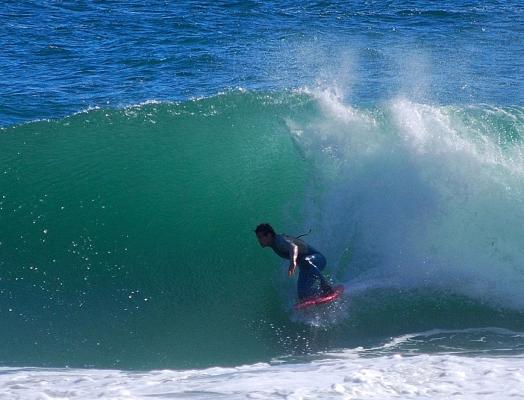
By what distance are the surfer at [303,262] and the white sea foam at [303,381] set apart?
1.14m

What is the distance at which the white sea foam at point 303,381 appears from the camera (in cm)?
645

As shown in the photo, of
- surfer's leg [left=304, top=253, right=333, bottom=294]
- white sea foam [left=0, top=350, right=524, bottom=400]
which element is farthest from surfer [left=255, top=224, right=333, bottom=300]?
white sea foam [left=0, top=350, right=524, bottom=400]

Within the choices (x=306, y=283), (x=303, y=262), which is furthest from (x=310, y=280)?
(x=303, y=262)

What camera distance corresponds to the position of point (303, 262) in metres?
8.80

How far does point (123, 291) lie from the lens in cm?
938

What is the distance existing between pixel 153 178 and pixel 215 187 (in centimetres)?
90

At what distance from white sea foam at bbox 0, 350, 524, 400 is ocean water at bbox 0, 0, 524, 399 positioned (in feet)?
0.09

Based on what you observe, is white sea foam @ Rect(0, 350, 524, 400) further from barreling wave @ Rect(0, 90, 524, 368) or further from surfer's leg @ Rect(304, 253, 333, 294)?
surfer's leg @ Rect(304, 253, 333, 294)

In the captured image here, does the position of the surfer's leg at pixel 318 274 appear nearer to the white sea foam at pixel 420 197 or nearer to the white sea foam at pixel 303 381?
the white sea foam at pixel 420 197

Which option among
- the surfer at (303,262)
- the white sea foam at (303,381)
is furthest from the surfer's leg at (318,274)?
the white sea foam at (303,381)

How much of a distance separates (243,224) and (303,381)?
405 cm

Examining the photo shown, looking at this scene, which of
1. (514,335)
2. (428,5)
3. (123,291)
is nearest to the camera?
(514,335)

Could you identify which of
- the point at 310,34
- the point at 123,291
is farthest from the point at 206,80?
the point at 123,291

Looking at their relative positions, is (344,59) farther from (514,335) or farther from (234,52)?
(514,335)
